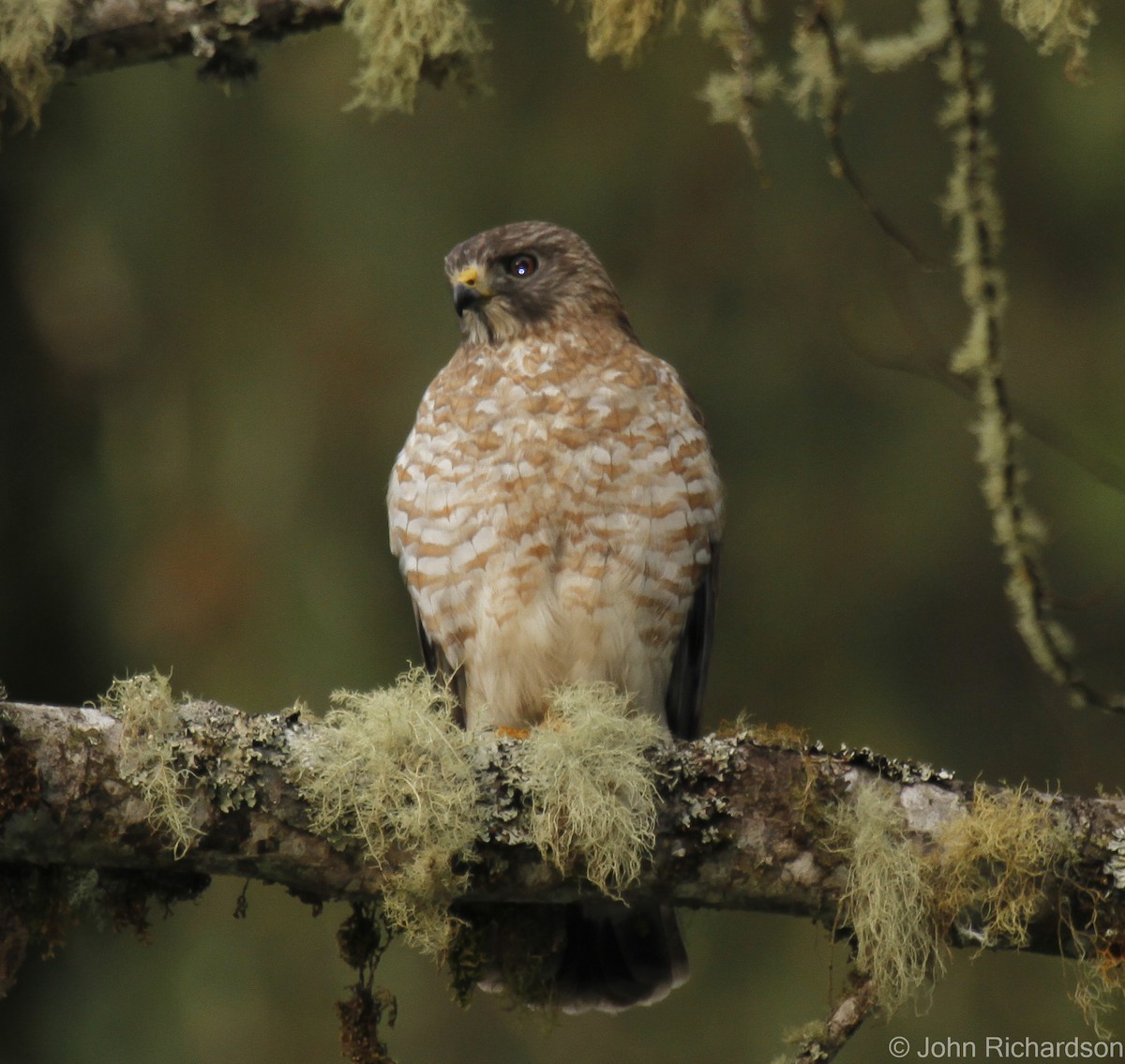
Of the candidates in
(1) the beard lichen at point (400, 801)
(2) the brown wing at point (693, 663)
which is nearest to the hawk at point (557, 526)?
(2) the brown wing at point (693, 663)

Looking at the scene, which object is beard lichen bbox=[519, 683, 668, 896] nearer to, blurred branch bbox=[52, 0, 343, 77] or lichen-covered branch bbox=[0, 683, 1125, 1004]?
lichen-covered branch bbox=[0, 683, 1125, 1004]

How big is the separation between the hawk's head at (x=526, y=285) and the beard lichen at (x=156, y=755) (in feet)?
5.65

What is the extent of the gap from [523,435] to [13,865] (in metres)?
1.55

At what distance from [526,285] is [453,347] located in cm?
101

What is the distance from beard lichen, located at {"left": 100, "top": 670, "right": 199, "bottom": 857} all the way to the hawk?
111cm

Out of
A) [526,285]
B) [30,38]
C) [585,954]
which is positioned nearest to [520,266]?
[526,285]

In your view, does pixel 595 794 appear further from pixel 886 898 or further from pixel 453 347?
pixel 453 347

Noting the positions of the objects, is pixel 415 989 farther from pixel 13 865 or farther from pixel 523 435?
pixel 13 865

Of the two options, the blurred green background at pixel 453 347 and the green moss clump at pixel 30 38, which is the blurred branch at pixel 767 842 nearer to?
the green moss clump at pixel 30 38

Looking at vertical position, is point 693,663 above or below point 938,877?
below

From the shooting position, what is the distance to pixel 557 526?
11.9 ft

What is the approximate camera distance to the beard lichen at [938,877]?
110 inches

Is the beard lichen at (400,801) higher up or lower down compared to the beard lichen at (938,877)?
higher up

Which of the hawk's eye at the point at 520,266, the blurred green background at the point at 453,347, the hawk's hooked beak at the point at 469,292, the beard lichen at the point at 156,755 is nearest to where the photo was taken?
the beard lichen at the point at 156,755
